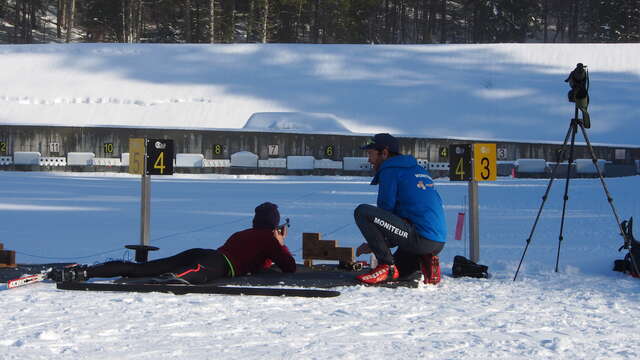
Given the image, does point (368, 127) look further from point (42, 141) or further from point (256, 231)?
point (256, 231)

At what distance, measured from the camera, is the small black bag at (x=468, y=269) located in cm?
720

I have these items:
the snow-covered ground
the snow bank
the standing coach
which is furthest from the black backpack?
the snow-covered ground

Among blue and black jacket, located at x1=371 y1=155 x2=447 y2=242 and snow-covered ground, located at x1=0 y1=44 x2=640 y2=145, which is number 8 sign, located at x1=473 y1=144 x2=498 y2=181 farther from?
snow-covered ground, located at x1=0 y1=44 x2=640 y2=145

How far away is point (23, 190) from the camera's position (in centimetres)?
1777

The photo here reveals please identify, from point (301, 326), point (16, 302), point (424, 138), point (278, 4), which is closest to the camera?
point (301, 326)

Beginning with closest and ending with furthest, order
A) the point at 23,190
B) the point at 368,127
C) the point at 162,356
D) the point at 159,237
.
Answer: the point at 162,356
the point at 159,237
the point at 23,190
the point at 368,127

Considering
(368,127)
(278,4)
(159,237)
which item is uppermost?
(278,4)

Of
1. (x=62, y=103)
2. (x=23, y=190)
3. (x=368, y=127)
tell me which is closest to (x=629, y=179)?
(x=368, y=127)

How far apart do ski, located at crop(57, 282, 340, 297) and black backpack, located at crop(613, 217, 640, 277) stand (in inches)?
109

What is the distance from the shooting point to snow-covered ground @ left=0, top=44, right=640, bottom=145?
32.8m

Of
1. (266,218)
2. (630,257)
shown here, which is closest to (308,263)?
(266,218)

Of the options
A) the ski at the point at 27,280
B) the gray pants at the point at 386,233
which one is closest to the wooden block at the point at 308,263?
the gray pants at the point at 386,233

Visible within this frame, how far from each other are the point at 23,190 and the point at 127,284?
1265 cm

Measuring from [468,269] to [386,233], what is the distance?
1.26m
